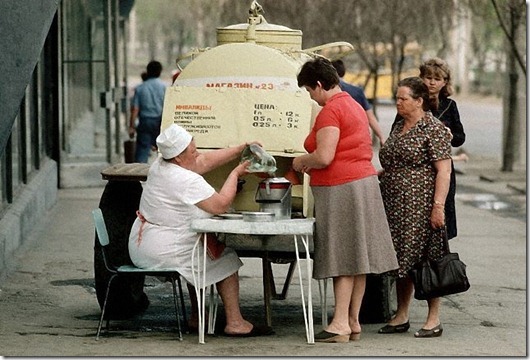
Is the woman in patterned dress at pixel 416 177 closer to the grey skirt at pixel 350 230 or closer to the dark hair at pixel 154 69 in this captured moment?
the grey skirt at pixel 350 230

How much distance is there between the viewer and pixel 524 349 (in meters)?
9.10

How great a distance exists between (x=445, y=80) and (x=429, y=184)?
910 millimetres

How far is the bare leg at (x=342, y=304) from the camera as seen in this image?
9023 millimetres

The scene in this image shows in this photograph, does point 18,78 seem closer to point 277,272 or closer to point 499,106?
point 277,272

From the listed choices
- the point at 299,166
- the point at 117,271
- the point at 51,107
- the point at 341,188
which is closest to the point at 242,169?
the point at 299,166

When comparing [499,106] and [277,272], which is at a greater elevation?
[277,272]

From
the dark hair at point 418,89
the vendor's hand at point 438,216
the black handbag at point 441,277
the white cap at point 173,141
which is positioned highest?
the dark hair at point 418,89

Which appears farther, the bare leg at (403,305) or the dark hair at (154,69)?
the dark hair at (154,69)

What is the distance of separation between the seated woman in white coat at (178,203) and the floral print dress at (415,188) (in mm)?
1039

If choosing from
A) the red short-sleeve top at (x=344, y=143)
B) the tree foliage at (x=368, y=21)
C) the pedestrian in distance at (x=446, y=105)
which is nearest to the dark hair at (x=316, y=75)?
the red short-sleeve top at (x=344, y=143)

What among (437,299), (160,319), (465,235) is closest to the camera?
(437,299)

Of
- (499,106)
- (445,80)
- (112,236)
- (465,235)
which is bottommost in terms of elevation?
(499,106)

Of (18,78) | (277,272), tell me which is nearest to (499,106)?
(277,272)

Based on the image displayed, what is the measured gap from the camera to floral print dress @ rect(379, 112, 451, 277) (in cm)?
920
